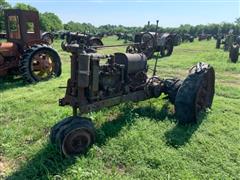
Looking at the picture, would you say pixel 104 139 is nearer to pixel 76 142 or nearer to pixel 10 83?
pixel 76 142

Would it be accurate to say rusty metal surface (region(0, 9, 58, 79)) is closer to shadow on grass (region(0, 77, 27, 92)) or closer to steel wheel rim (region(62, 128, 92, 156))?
shadow on grass (region(0, 77, 27, 92))

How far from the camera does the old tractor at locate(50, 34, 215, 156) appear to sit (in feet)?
16.1

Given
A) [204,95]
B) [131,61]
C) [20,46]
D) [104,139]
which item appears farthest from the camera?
[20,46]

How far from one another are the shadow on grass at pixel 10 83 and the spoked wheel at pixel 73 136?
511cm

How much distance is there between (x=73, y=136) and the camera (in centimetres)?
480

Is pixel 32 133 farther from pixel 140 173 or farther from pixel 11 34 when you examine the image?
pixel 11 34

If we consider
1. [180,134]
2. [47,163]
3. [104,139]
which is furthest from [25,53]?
[180,134]

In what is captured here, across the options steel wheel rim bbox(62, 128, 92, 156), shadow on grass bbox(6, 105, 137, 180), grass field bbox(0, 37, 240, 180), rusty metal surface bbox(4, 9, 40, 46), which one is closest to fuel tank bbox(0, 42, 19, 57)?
rusty metal surface bbox(4, 9, 40, 46)

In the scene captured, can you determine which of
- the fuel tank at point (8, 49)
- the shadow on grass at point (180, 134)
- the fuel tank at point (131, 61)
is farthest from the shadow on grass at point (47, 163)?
the fuel tank at point (8, 49)

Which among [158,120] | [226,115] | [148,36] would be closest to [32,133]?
[158,120]

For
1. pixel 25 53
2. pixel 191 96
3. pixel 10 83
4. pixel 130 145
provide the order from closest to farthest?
pixel 130 145 → pixel 191 96 → pixel 25 53 → pixel 10 83

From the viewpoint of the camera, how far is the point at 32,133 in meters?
5.99

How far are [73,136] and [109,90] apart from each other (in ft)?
4.53

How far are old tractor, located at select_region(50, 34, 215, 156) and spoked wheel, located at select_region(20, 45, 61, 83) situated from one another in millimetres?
4084
